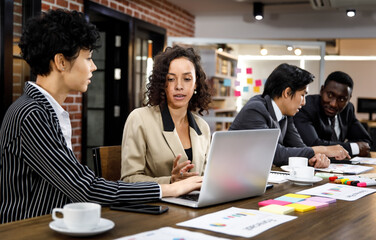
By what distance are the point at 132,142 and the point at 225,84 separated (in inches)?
157

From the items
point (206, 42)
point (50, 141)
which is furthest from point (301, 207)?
point (206, 42)

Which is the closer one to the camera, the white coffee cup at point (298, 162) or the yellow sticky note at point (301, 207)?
the yellow sticky note at point (301, 207)

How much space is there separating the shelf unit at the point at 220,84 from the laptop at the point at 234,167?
426 centimetres

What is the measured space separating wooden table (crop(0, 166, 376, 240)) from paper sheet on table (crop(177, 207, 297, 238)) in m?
0.03

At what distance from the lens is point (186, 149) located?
2.27 m

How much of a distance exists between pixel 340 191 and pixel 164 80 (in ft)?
3.23

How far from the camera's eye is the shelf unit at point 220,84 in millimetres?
5980

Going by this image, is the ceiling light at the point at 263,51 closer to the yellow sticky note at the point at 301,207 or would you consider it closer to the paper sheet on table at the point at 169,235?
the yellow sticky note at the point at 301,207

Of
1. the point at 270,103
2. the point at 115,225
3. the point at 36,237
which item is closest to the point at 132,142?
the point at 115,225

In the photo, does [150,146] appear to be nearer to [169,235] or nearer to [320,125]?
[169,235]

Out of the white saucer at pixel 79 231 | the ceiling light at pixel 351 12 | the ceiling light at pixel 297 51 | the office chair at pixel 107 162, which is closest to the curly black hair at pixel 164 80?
the office chair at pixel 107 162

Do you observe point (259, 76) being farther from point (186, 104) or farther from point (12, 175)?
point (12, 175)

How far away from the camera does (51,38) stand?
156 cm

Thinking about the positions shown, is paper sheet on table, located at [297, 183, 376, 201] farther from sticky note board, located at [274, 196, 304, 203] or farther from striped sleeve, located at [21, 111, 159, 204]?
striped sleeve, located at [21, 111, 159, 204]
